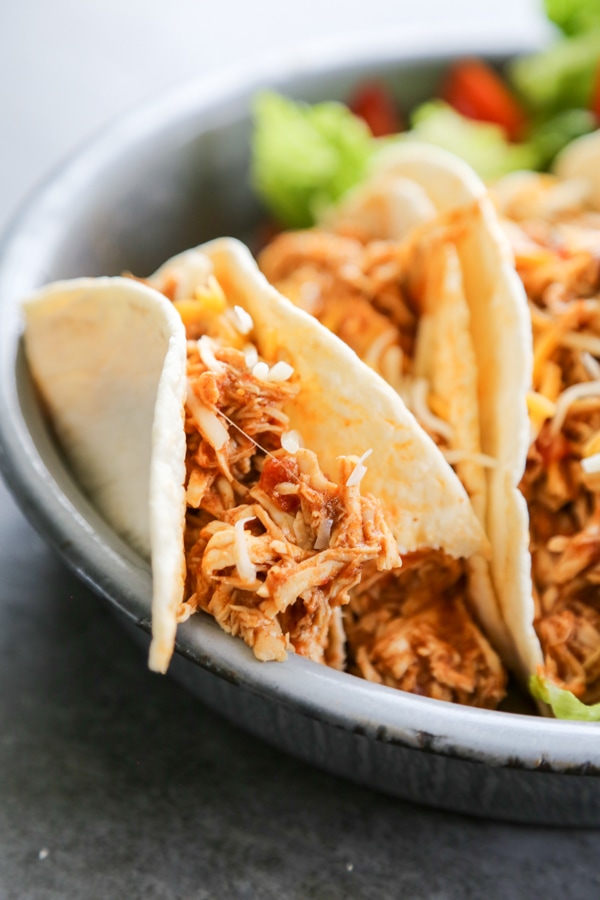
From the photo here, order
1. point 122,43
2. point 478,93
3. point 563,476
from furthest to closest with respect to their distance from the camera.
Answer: point 122,43 < point 478,93 < point 563,476

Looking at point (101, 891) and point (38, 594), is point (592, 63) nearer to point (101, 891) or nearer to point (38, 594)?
point (38, 594)

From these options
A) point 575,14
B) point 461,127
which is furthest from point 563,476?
point 575,14

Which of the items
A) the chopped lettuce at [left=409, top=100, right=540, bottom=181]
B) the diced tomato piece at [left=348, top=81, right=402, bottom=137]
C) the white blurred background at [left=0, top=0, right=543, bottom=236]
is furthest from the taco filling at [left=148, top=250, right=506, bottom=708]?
the white blurred background at [left=0, top=0, right=543, bottom=236]

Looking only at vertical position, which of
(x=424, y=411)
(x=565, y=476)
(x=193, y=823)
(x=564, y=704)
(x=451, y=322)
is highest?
(x=451, y=322)

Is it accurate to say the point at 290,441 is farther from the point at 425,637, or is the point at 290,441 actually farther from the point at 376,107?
the point at 376,107

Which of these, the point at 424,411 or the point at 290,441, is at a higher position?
the point at 290,441

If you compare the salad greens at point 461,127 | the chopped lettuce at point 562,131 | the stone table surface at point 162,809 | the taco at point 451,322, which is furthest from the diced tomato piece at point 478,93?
the stone table surface at point 162,809
